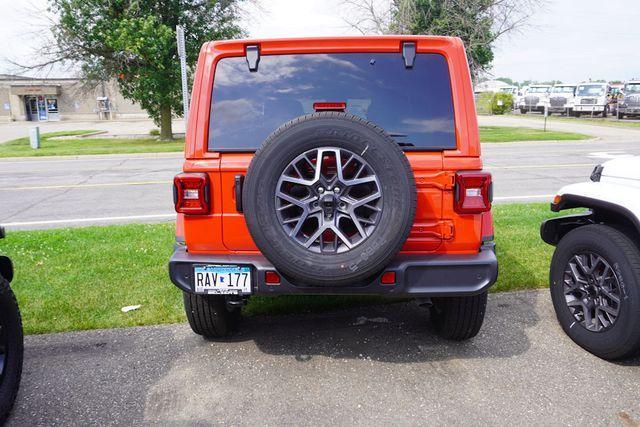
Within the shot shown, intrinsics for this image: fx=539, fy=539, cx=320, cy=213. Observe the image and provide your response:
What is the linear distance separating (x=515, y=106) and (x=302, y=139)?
168ft

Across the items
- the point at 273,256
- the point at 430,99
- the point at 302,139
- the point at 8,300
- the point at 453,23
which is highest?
the point at 453,23

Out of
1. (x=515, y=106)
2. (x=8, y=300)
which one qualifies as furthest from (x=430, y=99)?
(x=515, y=106)

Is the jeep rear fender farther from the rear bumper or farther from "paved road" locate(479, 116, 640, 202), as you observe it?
"paved road" locate(479, 116, 640, 202)

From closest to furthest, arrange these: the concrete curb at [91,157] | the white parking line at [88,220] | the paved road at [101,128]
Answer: the white parking line at [88,220]
the concrete curb at [91,157]
the paved road at [101,128]

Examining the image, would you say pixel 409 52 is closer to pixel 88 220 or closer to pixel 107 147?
pixel 88 220

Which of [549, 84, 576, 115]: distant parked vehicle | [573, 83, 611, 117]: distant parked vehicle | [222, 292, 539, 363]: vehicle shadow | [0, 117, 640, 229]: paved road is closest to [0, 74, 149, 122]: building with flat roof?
[549, 84, 576, 115]: distant parked vehicle

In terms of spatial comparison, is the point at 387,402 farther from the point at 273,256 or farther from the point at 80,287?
the point at 80,287

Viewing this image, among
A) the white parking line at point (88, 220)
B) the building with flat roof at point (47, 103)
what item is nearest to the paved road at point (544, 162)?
the white parking line at point (88, 220)

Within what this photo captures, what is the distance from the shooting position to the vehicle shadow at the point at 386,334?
11.7 feet

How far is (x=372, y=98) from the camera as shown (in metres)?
3.23

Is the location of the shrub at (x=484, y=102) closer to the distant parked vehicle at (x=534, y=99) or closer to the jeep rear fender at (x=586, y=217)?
the distant parked vehicle at (x=534, y=99)

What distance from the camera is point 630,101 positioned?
32281 millimetres

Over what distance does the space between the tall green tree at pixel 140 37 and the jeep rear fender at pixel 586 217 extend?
18.2m

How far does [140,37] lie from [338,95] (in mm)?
18140
